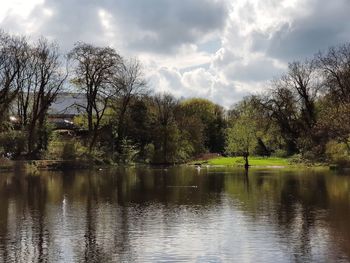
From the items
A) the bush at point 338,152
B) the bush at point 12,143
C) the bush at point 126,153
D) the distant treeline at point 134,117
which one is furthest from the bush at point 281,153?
the bush at point 12,143

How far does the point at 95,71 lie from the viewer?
68125 millimetres

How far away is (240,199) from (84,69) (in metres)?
41.6

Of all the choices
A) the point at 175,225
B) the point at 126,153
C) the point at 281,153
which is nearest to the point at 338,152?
the point at 281,153

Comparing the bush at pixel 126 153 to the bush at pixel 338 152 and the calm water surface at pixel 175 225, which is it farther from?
the calm water surface at pixel 175 225

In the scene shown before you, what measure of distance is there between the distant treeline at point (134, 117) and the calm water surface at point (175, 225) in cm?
2717

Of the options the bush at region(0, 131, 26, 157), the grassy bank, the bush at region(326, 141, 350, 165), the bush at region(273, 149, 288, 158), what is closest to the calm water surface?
the bush at region(326, 141, 350, 165)

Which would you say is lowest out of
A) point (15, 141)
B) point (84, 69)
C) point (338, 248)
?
point (338, 248)

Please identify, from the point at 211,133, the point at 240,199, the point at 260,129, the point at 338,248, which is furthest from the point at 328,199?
the point at 211,133

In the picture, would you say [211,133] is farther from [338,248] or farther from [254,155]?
[338,248]

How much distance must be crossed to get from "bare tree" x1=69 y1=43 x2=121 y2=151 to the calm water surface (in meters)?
33.3

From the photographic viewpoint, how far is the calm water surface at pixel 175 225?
16016 mm

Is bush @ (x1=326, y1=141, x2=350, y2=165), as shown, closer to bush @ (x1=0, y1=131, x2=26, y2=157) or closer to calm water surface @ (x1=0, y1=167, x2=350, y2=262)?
calm water surface @ (x1=0, y1=167, x2=350, y2=262)

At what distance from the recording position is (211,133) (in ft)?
363

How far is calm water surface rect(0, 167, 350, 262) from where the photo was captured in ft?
52.5
